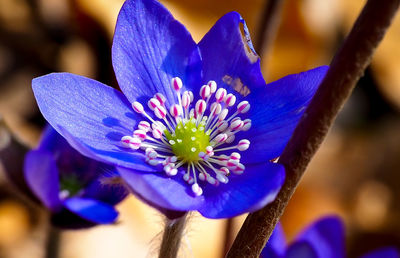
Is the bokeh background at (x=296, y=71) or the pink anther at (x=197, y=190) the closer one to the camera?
the pink anther at (x=197, y=190)

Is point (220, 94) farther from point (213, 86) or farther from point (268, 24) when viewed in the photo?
point (268, 24)

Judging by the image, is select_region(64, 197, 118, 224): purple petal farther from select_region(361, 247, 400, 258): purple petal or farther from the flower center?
select_region(361, 247, 400, 258): purple petal

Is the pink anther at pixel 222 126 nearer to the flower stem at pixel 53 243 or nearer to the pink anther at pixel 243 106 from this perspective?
the pink anther at pixel 243 106

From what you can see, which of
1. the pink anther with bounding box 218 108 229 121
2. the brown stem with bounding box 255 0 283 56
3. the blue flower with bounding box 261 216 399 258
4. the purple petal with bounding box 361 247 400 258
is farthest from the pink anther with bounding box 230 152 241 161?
the brown stem with bounding box 255 0 283 56

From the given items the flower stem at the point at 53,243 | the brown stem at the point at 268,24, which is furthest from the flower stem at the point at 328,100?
the brown stem at the point at 268,24

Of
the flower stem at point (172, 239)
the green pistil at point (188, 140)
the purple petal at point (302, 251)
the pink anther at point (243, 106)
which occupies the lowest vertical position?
the purple petal at point (302, 251)

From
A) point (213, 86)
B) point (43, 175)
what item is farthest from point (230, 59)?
point (43, 175)
